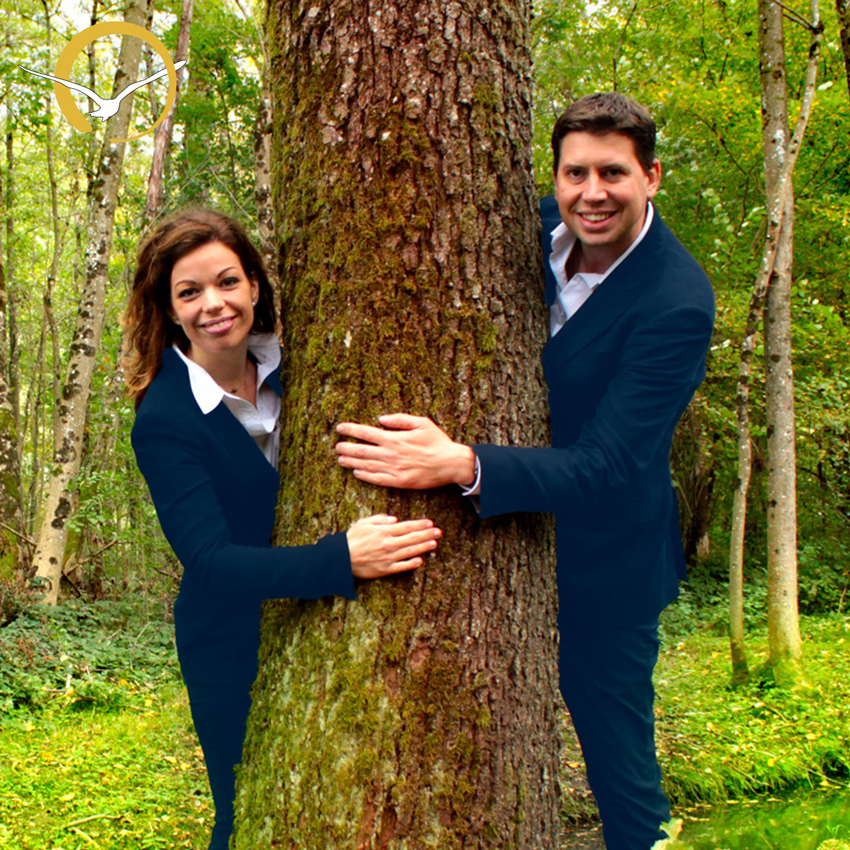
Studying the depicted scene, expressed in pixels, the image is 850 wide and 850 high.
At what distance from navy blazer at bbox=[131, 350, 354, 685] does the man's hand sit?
186 millimetres

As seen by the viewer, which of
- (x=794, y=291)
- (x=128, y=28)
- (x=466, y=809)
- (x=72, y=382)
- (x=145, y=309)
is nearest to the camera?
(x=466, y=809)

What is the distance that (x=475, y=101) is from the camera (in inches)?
81.0

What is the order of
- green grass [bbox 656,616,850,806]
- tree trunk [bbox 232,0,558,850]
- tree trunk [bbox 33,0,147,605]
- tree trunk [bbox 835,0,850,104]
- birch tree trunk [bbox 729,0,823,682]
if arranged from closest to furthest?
tree trunk [bbox 232,0,558,850] → tree trunk [bbox 835,0,850,104] → green grass [bbox 656,616,850,806] → birch tree trunk [bbox 729,0,823,682] → tree trunk [bbox 33,0,147,605]

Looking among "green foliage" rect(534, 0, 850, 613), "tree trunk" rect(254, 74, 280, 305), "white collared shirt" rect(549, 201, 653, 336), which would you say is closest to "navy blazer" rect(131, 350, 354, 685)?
"white collared shirt" rect(549, 201, 653, 336)

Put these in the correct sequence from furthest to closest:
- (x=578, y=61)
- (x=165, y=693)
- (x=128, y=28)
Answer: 1. (x=578, y=61)
2. (x=128, y=28)
3. (x=165, y=693)

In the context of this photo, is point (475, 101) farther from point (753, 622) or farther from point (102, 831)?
point (753, 622)

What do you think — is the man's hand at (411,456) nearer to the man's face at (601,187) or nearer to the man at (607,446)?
the man at (607,446)

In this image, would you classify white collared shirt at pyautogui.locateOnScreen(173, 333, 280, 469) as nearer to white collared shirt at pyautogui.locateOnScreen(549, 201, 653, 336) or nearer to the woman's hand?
the woman's hand

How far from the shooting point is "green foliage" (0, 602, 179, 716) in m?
6.16

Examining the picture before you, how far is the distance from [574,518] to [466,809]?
932mm

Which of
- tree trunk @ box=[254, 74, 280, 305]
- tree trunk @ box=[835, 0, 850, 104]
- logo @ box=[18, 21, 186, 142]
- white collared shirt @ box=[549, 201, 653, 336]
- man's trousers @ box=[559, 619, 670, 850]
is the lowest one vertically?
man's trousers @ box=[559, 619, 670, 850]

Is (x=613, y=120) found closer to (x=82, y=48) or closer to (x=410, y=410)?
(x=410, y=410)

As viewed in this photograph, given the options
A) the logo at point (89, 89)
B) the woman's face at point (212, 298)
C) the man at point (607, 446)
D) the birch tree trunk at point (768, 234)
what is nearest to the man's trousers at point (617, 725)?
the man at point (607, 446)

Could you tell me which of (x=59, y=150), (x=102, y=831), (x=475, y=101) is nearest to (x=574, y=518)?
(x=475, y=101)
